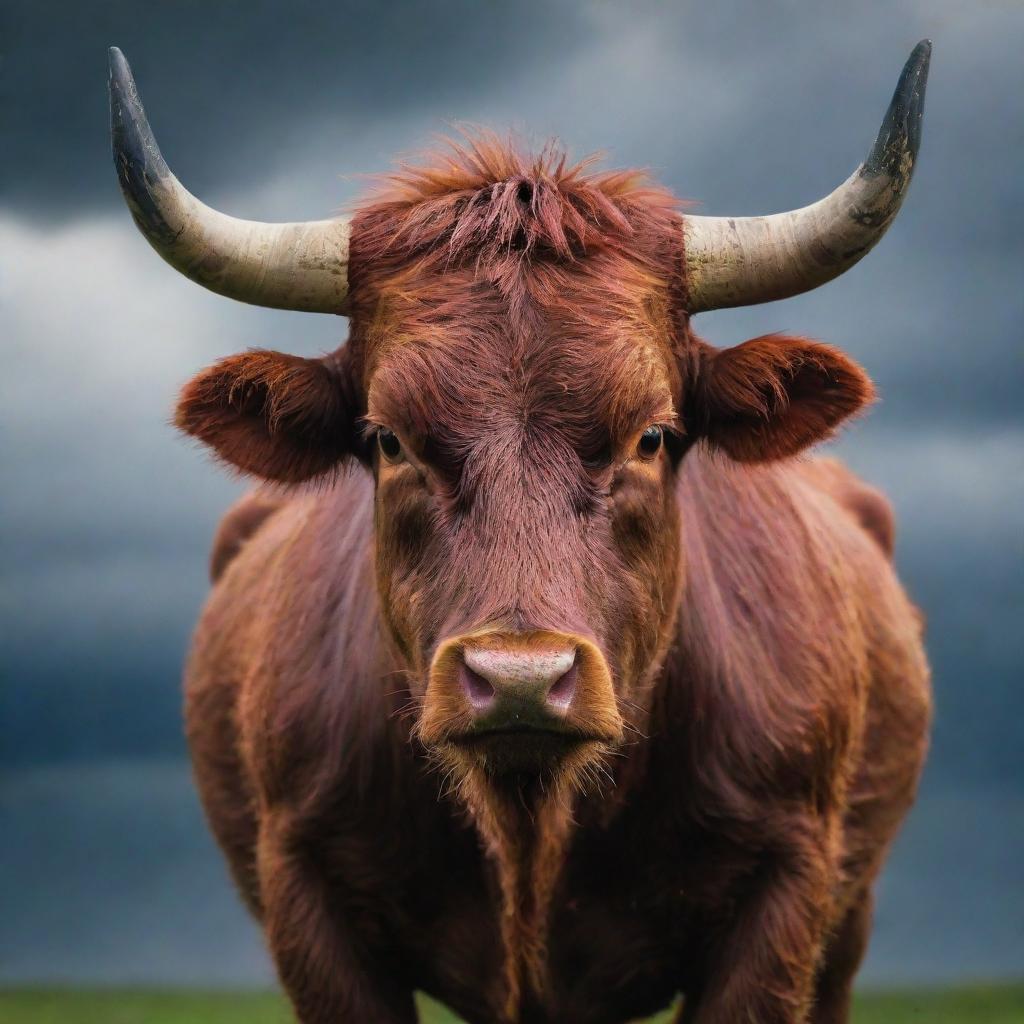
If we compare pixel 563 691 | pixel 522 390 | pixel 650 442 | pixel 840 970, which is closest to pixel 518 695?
pixel 563 691

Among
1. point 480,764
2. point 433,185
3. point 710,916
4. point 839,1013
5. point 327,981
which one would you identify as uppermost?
point 433,185

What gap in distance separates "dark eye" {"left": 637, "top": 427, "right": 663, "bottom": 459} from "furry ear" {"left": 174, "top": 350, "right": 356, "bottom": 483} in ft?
3.92

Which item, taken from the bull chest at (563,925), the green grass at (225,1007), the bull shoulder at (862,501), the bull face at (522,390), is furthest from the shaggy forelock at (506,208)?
the green grass at (225,1007)

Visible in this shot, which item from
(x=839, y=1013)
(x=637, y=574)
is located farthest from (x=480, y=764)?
(x=839, y=1013)

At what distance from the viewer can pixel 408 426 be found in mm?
4859

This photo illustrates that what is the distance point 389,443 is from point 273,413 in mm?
746

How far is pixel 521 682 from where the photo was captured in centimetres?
414

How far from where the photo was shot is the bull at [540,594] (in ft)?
15.4

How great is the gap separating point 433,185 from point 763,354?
1260mm

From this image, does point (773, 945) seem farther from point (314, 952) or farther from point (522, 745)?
point (522, 745)

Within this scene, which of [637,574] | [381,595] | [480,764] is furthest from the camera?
[381,595]

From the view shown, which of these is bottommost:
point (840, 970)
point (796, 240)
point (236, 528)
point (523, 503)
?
point (840, 970)

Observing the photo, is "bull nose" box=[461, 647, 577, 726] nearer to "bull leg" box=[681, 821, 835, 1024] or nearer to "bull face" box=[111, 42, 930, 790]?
"bull face" box=[111, 42, 930, 790]

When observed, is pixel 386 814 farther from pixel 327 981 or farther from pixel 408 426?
pixel 408 426
